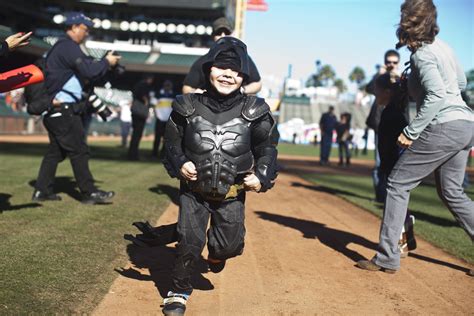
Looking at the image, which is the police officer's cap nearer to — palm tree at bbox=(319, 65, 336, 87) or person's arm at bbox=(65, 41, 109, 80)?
person's arm at bbox=(65, 41, 109, 80)

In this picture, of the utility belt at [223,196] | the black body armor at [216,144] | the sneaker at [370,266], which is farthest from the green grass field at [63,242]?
the sneaker at [370,266]

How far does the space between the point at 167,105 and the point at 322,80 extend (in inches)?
4216

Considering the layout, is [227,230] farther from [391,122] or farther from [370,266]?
[391,122]

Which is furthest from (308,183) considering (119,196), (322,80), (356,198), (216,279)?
(322,80)

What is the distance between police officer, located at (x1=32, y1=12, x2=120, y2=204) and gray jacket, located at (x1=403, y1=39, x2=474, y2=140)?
12.3 feet

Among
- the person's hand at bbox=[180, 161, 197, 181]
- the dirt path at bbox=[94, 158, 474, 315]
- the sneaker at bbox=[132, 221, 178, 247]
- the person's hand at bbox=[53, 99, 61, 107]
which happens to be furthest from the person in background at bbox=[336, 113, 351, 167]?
the person's hand at bbox=[180, 161, 197, 181]

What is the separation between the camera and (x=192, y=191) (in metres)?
3.67

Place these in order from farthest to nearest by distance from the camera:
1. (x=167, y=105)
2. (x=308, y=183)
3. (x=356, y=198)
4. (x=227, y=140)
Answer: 1. (x=167, y=105)
2. (x=308, y=183)
3. (x=356, y=198)
4. (x=227, y=140)

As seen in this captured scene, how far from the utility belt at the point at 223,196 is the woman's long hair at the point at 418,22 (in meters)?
2.05

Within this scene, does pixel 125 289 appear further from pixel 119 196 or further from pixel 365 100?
pixel 365 100

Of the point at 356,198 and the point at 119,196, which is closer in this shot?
the point at 119,196

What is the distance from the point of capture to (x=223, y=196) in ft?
11.8

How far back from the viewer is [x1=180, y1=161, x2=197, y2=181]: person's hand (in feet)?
11.5

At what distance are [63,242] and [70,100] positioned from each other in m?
2.41
